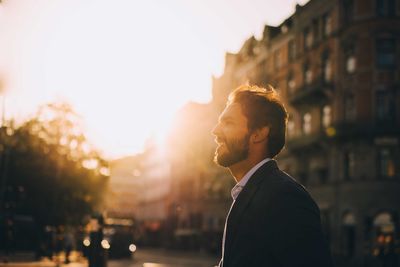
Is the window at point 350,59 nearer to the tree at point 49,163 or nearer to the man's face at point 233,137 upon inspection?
the tree at point 49,163

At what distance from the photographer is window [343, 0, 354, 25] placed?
3412cm

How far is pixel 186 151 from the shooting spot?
69.6 metres

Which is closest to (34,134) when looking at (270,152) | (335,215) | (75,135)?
(75,135)

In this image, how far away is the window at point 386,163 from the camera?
31.8 metres

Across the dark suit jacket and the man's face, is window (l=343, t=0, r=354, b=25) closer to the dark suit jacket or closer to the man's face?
the man's face

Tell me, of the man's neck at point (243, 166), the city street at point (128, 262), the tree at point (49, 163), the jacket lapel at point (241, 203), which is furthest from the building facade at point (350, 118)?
the jacket lapel at point (241, 203)

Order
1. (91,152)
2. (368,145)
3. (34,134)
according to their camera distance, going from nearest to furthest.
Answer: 1. (368,145)
2. (34,134)
3. (91,152)

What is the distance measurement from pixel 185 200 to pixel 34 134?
91.2 feet

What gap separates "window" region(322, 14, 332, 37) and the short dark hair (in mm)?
34710

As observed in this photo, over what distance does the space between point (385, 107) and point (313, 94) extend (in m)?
5.40

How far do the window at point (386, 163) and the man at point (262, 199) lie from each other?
1208 inches

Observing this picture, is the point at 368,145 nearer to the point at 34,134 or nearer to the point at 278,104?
the point at 34,134

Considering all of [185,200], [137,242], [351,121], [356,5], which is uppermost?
[356,5]

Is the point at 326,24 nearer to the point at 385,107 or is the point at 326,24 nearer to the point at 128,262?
the point at 385,107
